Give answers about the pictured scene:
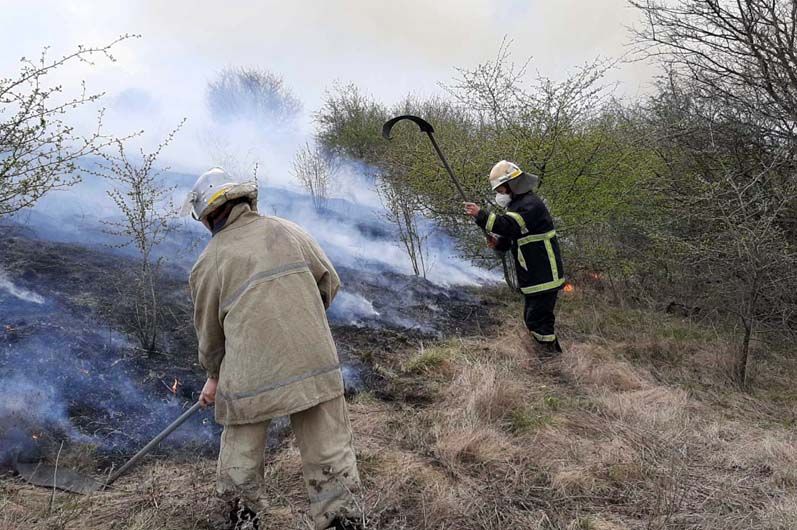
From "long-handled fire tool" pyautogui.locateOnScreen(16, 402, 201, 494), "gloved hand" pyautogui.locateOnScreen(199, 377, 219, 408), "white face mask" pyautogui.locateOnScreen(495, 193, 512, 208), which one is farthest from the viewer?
"white face mask" pyautogui.locateOnScreen(495, 193, 512, 208)

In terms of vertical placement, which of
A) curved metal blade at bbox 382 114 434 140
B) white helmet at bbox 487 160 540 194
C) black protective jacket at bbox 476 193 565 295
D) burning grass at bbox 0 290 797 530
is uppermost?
curved metal blade at bbox 382 114 434 140

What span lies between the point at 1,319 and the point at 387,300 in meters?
4.48

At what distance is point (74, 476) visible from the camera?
295 cm

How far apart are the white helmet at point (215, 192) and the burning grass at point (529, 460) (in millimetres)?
1332

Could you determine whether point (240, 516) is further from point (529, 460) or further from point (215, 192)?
point (529, 460)

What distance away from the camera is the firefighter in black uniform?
201 inches

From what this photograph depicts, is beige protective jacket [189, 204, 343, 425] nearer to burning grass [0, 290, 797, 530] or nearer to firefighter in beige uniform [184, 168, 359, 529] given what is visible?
firefighter in beige uniform [184, 168, 359, 529]

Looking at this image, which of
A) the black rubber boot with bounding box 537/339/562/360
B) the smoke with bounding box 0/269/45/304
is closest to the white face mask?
the black rubber boot with bounding box 537/339/562/360

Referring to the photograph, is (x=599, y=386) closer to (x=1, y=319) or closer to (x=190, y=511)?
(x=190, y=511)

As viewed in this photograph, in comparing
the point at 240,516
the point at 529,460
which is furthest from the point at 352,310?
the point at 240,516

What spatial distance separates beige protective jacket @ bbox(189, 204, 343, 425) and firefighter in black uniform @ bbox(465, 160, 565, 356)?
291 centimetres

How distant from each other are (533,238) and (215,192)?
3458mm

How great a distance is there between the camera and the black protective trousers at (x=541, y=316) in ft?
17.2

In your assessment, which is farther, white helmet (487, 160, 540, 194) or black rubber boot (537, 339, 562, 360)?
black rubber boot (537, 339, 562, 360)
